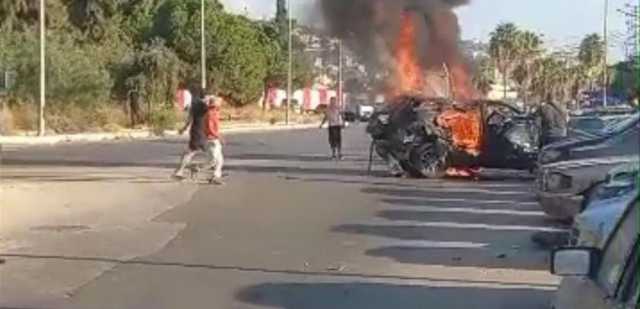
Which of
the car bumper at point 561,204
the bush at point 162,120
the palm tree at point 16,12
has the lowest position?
the bush at point 162,120

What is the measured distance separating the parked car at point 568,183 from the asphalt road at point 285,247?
0.44 meters

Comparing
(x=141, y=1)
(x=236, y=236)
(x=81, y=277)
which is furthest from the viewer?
(x=141, y=1)

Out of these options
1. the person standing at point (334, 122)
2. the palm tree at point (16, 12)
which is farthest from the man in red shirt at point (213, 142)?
the palm tree at point (16, 12)

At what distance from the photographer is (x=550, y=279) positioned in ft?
33.4

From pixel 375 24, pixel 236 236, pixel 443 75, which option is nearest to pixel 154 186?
pixel 236 236

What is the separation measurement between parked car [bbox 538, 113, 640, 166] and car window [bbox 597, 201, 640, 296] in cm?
1005

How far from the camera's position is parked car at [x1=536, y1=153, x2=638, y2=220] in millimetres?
13195

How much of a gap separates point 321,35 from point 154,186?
13.6 meters

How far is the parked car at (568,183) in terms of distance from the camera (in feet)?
43.3

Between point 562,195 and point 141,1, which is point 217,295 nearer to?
point 562,195

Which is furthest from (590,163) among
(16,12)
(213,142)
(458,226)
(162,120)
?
(16,12)

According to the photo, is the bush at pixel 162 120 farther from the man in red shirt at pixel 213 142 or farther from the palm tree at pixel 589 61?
the man in red shirt at pixel 213 142

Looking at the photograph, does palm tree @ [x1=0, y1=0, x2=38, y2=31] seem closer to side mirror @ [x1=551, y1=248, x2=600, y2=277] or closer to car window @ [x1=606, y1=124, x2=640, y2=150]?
car window @ [x1=606, y1=124, x2=640, y2=150]

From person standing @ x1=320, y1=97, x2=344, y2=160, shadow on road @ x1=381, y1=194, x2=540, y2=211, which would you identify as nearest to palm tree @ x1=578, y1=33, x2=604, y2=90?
person standing @ x1=320, y1=97, x2=344, y2=160
